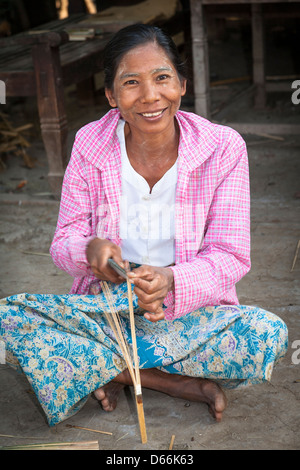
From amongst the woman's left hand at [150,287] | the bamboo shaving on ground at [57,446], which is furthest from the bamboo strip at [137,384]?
the bamboo shaving on ground at [57,446]

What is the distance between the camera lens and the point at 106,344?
2.22 metres

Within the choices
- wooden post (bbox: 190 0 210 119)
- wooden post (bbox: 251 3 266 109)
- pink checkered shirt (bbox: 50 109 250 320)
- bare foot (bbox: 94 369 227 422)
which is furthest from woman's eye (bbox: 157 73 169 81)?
wooden post (bbox: 251 3 266 109)

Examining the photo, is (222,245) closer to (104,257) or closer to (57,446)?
(104,257)

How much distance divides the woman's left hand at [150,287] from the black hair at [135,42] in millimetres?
664

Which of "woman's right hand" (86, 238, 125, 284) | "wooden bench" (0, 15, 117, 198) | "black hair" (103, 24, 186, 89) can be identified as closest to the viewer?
"woman's right hand" (86, 238, 125, 284)

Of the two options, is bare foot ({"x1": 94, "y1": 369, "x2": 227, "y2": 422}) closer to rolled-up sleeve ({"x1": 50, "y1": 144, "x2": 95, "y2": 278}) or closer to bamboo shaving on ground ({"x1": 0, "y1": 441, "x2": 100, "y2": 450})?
bamboo shaving on ground ({"x1": 0, "y1": 441, "x2": 100, "y2": 450})

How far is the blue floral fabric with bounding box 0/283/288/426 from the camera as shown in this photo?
2.12 metres

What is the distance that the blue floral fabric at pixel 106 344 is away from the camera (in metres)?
2.12

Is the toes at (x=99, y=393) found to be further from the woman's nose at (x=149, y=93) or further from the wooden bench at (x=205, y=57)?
the wooden bench at (x=205, y=57)

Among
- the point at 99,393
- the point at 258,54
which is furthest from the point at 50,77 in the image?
the point at 99,393

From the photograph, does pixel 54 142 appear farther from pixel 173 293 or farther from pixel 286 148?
pixel 173 293

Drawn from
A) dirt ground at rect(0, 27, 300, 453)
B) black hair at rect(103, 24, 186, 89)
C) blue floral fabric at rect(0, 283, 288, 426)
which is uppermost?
black hair at rect(103, 24, 186, 89)

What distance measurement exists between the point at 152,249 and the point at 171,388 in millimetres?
465

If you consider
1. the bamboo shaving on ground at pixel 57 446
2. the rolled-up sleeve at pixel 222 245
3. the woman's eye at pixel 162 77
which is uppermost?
the woman's eye at pixel 162 77
